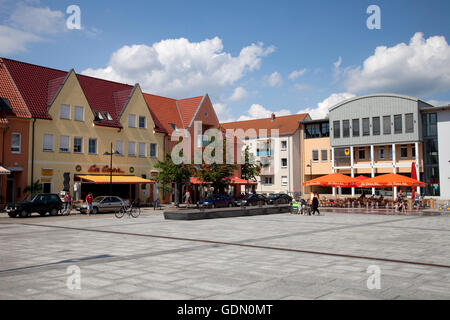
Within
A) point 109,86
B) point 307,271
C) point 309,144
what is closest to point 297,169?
point 309,144

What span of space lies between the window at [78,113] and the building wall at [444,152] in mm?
46532

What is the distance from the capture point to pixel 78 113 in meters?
41.2

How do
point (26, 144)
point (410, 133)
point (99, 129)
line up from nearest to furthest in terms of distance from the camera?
1. point (26, 144)
2. point (99, 129)
3. point (410, 133)

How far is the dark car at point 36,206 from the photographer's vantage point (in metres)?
28.8

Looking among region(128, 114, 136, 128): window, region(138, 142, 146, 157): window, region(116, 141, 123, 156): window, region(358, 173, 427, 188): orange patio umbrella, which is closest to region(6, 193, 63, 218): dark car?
region(116, 141, 123, 156): window

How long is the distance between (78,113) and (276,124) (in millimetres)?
43072

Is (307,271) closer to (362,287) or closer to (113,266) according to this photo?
(362,287)

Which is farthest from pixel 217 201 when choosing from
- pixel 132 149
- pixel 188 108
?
pixel 188 108

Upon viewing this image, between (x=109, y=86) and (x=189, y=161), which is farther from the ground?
(x=109, y=86)

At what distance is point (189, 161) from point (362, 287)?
130 feet

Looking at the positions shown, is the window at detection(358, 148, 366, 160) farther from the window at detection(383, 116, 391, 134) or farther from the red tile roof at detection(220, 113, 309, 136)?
the red tile roof at detection(220, 113, 309, 136)

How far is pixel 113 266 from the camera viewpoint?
31.6 ft

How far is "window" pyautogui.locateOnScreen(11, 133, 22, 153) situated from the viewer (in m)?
35.8

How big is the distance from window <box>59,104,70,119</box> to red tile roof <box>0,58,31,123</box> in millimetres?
3313
